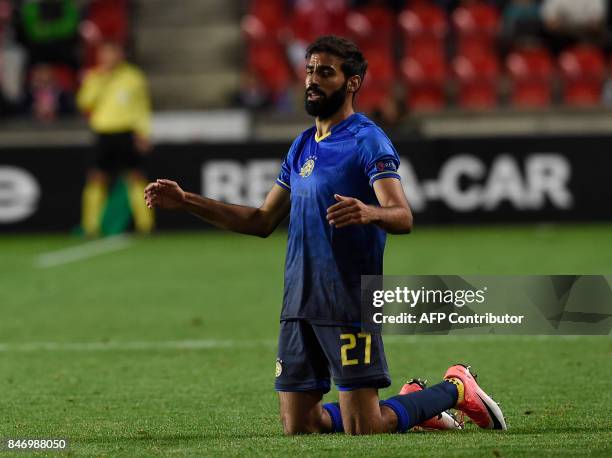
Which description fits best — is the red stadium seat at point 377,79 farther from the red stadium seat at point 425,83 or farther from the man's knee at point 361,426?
the man's knee at point 361,426

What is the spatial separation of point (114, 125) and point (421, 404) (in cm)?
1290

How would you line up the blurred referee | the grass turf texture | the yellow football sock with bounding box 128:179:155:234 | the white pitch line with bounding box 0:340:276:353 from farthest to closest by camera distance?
the yellow football sock with bounding box 128:179:155:234, the blurred referee, the white pitch line with bounding box 0:340:276:353, the grass turf texture

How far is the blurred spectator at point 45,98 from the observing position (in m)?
21.2

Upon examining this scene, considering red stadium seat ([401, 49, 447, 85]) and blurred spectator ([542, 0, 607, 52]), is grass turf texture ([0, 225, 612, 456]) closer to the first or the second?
red stadium seat ([401, 49, 447, 85])

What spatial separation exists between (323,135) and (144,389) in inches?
90.4

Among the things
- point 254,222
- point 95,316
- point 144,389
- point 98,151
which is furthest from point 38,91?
point 254,222

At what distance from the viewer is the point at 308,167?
19.7 feet

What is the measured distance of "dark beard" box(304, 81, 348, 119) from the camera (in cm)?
595

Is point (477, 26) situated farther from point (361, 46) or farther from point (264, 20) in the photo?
point (264, 20)

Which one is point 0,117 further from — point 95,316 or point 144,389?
point 144,389

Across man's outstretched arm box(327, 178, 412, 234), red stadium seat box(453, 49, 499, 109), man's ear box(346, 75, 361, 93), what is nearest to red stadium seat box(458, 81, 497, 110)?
red stadium seat box(453, 49, 499, 109)

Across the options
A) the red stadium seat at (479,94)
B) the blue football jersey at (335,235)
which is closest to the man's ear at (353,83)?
the blue football jersey at (335,235)

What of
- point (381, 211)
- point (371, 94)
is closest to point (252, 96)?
point (371, 94)

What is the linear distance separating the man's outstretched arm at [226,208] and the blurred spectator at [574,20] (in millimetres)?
15461
